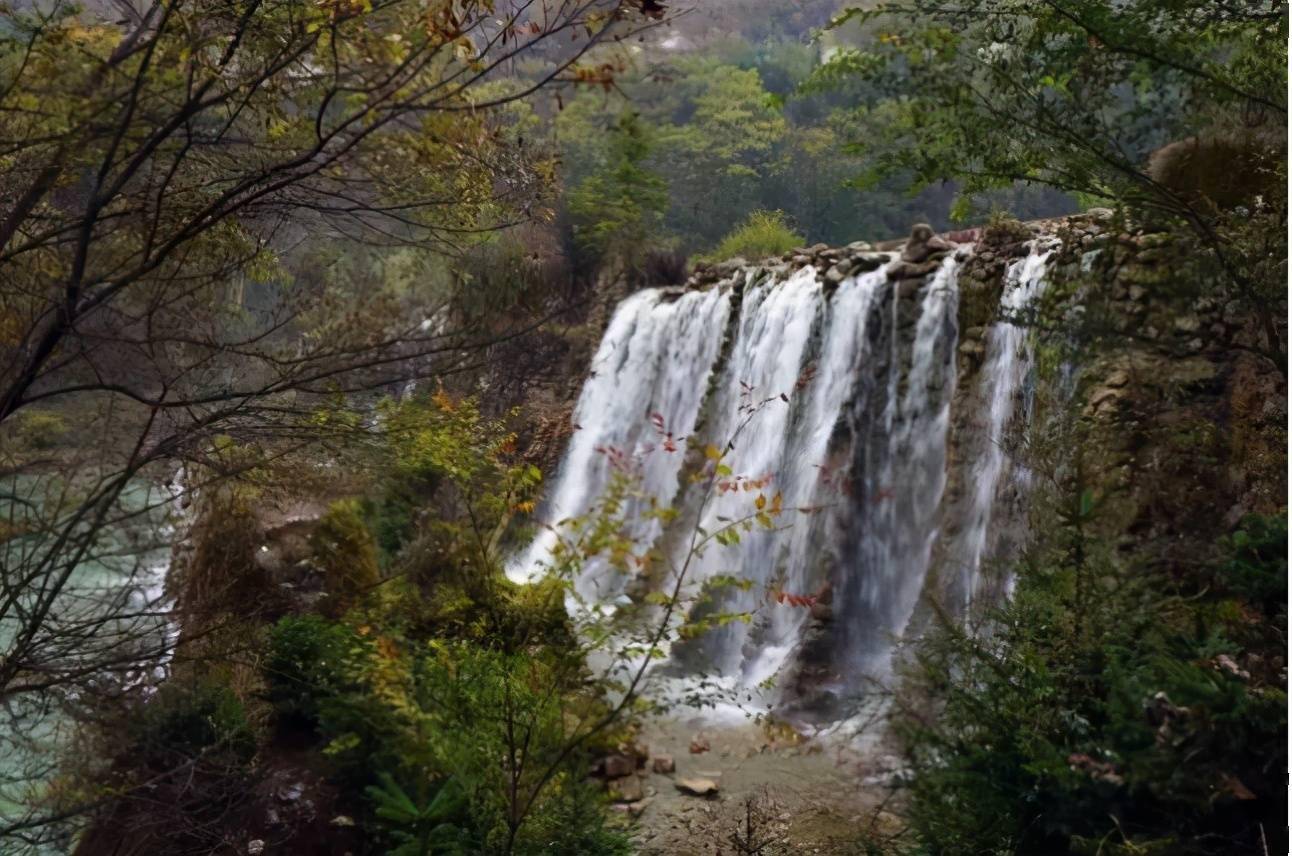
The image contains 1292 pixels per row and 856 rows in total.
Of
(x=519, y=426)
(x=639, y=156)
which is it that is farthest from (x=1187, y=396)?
(x=639, y=156)

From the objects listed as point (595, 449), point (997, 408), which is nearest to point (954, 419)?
point (997, 408)

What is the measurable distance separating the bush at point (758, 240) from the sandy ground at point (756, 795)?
19.6 ft

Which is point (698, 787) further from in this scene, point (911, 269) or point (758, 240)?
point (758, 240)

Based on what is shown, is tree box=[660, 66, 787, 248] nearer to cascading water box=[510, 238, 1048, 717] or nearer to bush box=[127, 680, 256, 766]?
cascading water box=[510, 238, 1048, 717]

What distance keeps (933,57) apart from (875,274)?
4.35 metres

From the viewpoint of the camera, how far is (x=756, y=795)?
490cm

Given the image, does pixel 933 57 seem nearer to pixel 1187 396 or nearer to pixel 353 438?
pixel 1187 396

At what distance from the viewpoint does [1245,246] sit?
3.37 metres

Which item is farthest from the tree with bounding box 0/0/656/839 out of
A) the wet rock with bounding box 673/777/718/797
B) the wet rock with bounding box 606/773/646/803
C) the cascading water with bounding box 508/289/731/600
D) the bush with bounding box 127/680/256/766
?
the cascading water with bounding box 508/289/731/600

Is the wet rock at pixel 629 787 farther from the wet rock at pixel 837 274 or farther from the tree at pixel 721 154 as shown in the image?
the tree at pixel 721 154

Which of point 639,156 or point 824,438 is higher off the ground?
point 639,156

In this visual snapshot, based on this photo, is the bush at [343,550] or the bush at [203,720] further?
the bush at [343,550]

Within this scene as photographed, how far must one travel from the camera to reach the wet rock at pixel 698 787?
5.02 meters

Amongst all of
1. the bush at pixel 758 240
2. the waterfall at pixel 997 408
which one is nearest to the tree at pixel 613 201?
the bush at pixel 758 240
